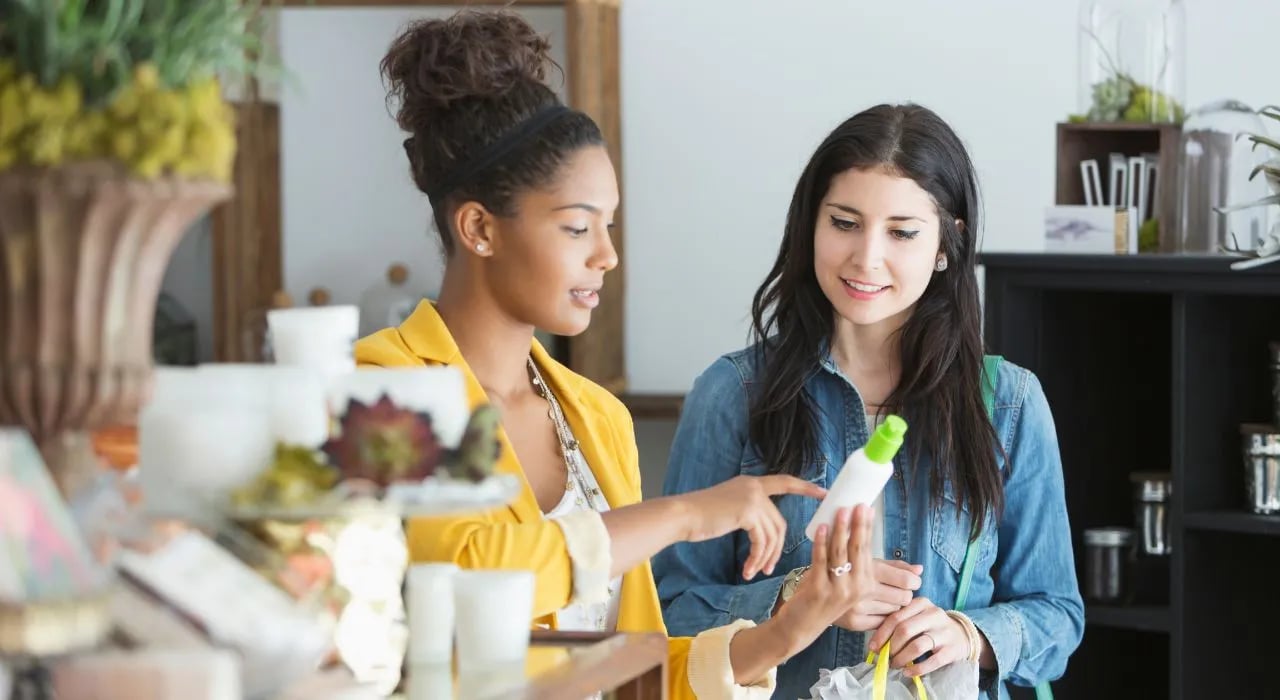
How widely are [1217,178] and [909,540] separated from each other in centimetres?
121

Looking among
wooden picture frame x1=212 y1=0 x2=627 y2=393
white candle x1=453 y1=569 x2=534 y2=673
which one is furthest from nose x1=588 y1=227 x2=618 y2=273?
wooden picture frame x1=212 y1=0 x2=627 y2=393

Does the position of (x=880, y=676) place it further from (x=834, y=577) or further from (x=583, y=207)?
(x=583, y=207)

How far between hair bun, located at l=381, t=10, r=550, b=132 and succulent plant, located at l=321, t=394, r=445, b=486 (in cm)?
76

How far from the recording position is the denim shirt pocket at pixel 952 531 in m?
2.33

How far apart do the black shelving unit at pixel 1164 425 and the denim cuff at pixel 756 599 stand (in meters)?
1.03

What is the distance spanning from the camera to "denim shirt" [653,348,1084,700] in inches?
91.5

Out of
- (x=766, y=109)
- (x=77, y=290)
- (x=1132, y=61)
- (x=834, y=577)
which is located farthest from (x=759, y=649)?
(x=766, y=109)

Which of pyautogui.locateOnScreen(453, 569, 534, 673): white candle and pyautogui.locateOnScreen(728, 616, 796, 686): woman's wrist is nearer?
pyautogui.locateOnScreen(453, 569, 534, 673): white candle

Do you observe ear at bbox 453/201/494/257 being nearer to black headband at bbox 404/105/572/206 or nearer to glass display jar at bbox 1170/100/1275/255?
black headband at bbox 404/105/572/206

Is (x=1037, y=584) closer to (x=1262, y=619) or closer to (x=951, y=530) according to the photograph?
(x=951, y=530)

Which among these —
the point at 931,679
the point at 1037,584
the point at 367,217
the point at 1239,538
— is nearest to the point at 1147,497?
the point at 1239,538

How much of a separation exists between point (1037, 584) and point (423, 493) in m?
1.49

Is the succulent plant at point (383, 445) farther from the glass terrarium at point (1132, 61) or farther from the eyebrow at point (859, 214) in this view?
the glass terrarium at point (1132, 61)

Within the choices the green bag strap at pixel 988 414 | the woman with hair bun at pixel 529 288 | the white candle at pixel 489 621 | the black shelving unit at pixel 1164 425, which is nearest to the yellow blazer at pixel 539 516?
the woman with hair bun at pixel 529 288
